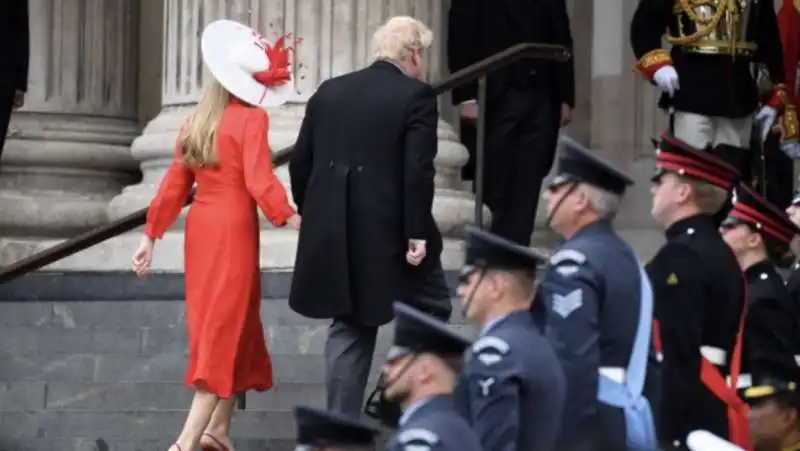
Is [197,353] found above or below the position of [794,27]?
below

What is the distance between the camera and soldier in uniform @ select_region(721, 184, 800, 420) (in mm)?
8828

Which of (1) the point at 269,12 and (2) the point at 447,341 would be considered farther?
(1) the point at 269,12

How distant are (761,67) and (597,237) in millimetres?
5992

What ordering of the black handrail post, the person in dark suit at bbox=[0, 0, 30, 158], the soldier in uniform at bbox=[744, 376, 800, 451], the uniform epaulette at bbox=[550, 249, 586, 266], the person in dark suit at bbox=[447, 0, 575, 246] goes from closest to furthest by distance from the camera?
the uniform epaulette at bbox=[550, 249, 586, 266] → the soldier in uniform at bbox=[744, 376, 800, 451] → the black handrail post → the person in dark suit at bbox=[0, 0, 30, 158] → the person in dark suit at bbox=[447, 0, 575, 246]

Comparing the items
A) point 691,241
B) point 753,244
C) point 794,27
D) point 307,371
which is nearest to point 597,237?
point 691,241

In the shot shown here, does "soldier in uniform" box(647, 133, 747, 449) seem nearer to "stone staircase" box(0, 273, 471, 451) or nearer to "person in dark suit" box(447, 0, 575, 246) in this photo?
"stone staircase" box(0, 273, 471, 451)

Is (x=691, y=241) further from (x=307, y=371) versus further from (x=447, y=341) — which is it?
(x=307, y=371)

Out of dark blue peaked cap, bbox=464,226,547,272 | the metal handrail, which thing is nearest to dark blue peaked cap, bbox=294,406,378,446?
dark blue peaked cap, bbox=464,226,547,272

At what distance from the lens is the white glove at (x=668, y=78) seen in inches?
510

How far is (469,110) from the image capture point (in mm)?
14656

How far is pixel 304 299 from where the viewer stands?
10.5 metres

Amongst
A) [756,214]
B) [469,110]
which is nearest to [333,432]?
[756,214]

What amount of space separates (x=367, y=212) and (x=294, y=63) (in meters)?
3.08

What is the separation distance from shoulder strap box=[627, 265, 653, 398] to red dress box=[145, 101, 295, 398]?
295cm
